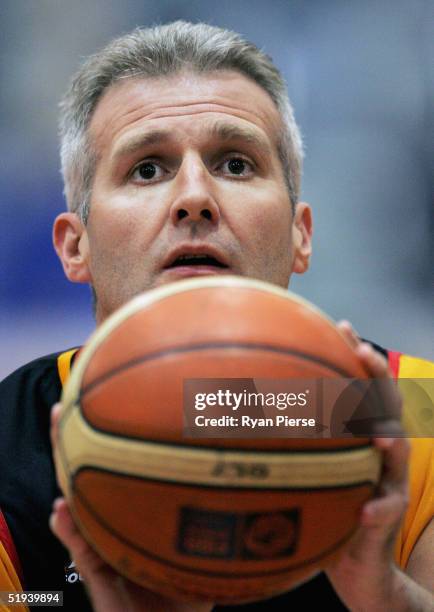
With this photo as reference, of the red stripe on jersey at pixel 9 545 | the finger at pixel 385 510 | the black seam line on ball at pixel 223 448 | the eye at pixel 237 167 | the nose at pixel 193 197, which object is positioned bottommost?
the red stripe on jersey at pixel 9 545

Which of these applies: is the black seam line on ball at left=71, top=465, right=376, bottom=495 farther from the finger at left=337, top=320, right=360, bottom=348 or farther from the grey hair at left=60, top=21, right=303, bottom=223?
the grey hair at left=60, top=21, right=303, bottom=223

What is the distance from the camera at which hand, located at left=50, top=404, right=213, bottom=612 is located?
95cm

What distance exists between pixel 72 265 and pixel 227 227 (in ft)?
1.88

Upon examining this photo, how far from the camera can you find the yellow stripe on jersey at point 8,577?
1.36 m

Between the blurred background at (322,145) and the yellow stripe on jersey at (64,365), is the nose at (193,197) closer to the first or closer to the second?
the yellow stripe on jersey at (64,365)

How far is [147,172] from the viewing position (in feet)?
5.23

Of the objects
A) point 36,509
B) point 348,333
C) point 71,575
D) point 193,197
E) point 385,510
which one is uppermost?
point 193,197

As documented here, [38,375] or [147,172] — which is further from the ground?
[147,172]

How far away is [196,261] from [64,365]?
0.56 m

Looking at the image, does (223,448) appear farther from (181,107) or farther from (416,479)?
(181,107)

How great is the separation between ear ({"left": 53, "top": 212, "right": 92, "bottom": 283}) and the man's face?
0.13ft

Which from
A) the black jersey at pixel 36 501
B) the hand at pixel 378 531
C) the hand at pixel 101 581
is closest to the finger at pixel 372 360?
the hand at pixel 378 531

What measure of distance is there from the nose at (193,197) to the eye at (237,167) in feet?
0.31

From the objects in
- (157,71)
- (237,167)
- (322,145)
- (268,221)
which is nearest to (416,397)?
(268,221)
